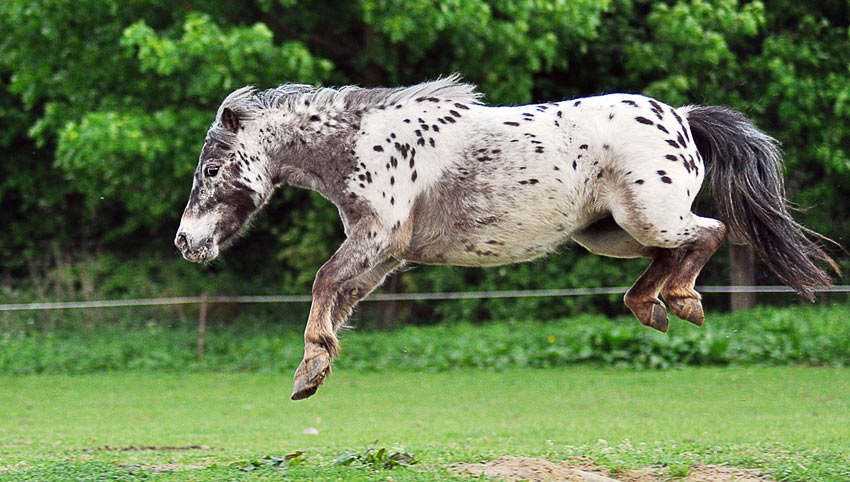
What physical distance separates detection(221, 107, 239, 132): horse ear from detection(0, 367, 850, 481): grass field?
1.96m

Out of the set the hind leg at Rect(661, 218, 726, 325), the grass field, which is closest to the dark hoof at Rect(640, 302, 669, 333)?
the hind leg at Rect(661, 218, 726, 325)

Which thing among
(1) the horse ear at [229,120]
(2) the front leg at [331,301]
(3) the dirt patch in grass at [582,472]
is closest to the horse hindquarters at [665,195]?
(3) the dirt patch in grass at [582,472]

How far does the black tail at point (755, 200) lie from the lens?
17.0 ft

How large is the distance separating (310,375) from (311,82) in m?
8.35

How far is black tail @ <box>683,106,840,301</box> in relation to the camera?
17.0 feet

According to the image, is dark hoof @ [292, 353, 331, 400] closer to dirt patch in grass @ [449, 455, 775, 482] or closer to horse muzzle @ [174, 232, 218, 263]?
horse muzzle @ [174, 232, 218, 263]

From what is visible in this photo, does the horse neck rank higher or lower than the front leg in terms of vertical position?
higher

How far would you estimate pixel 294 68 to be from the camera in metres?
12.0

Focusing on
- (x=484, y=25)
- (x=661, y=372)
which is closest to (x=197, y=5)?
(x=484, y=25)

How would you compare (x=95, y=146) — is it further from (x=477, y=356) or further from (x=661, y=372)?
(x=661, y=372)

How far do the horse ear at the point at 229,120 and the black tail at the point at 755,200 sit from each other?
243 centimetres

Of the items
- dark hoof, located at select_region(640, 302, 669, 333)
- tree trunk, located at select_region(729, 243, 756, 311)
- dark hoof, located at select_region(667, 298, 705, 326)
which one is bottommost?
tree trunk, located at select_region(729, 243, 756, 311)

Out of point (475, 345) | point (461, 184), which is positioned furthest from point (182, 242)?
point (475, 345)

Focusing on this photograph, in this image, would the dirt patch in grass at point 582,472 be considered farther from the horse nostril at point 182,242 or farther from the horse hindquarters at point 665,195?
the horse nostril at point 182,242
